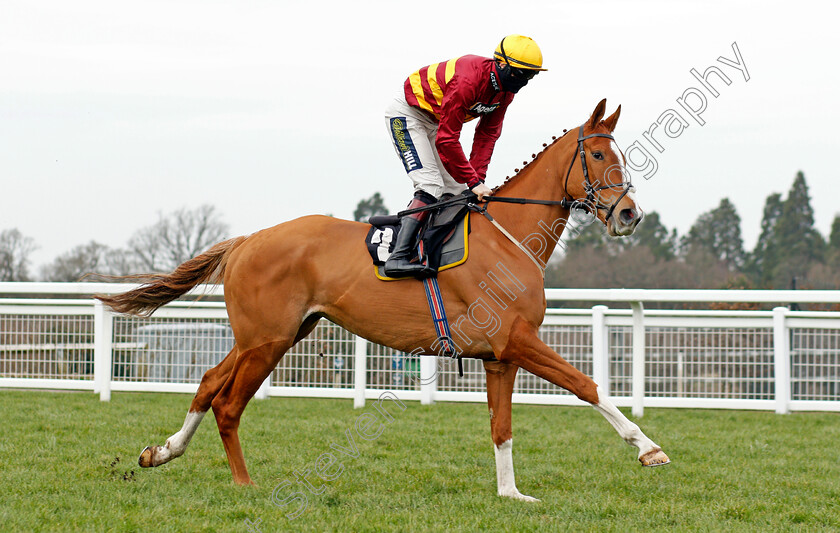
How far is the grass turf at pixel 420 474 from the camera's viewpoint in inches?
158

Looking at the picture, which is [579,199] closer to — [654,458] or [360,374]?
[654,458]

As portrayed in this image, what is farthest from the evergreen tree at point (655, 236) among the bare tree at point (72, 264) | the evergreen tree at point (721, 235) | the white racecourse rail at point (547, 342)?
the white racecourse rail at point (547, 342)

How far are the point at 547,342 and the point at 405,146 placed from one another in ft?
14.3

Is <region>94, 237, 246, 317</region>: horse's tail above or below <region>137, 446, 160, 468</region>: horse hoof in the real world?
above

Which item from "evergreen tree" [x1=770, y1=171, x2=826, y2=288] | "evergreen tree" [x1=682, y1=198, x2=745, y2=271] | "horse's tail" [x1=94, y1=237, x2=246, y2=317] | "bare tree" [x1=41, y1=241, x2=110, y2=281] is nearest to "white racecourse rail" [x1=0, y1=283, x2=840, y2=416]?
"horse's tail" [x1=94, y1=237, x2=246, y2=317]

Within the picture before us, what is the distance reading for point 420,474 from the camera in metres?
5.23

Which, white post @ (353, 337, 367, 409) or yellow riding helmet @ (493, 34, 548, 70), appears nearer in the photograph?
yellow riding helmet @ (493, 34, 548, 70)

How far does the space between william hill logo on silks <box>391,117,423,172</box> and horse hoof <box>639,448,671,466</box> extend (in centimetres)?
212

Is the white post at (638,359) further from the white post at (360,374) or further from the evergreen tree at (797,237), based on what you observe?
the evergreen tree at (797,237)

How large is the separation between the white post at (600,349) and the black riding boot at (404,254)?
4146 mm

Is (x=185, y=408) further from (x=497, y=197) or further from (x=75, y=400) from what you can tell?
(x=497, y=197)

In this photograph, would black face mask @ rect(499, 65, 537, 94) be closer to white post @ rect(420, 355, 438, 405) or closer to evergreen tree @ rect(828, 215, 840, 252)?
white post @ rect(420, 355, 438, 405)

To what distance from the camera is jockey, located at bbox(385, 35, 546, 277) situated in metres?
4.62

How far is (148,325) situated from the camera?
9219 millimetres
